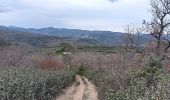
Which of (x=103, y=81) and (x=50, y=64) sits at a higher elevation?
(x=103, y=81)

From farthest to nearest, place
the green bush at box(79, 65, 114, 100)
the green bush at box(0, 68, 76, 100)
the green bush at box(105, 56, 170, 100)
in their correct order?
the green bush at box(79, 65, 114, 100) → the green bush at box(0, 68, 76, 100) → the green bush at box(105, 56, 170, 100)

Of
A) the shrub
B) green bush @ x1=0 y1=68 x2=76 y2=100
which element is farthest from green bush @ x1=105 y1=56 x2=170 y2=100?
the shrub

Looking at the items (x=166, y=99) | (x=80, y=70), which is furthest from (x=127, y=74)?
(x=80, y=70)

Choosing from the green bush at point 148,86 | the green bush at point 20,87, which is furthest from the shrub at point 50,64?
the green bush at point 148,86

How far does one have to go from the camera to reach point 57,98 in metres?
45.8

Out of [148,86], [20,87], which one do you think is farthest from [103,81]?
[148,86]

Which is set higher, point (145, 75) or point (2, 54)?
point (145, 75)

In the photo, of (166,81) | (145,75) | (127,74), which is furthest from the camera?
(127,74)

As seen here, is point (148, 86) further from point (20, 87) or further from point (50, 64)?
point (50, 64)

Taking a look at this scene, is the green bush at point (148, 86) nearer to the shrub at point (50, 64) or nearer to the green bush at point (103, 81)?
the green bush at point (103, 81)

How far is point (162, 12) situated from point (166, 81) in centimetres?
3324

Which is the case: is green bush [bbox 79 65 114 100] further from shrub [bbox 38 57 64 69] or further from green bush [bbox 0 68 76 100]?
shrub [bbox 38 57 64 69]

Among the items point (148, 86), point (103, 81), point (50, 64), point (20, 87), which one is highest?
point (148, 86)

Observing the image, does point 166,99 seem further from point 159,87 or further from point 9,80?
point 9,80
